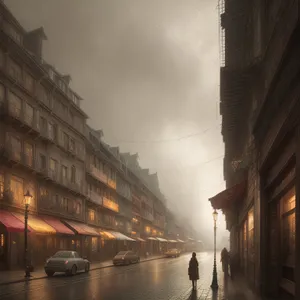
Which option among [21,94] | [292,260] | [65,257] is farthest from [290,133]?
[21,94]

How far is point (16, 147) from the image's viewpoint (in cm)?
3394

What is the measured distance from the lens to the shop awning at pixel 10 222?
94.7 feet

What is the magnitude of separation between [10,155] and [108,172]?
2883cm

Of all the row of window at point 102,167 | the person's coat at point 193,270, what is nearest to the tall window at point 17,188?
the person's coat at point 193,270

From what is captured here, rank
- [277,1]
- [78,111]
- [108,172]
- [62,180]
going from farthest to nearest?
[108,172] → [78,111] → [62,180] → [277,1]

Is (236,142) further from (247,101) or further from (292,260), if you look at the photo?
(292,260)

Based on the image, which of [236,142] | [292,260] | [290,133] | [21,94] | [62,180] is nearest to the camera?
[290,133]

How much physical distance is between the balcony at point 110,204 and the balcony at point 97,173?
98.3 inches

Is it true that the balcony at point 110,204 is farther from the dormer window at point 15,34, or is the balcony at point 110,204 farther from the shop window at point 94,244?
the dormer window at point 15,34

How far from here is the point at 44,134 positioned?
1528 inches

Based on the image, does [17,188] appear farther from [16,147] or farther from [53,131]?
[53,131]

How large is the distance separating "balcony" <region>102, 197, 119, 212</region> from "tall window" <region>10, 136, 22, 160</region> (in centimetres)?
2278

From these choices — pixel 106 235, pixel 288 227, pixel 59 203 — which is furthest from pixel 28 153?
pixel 288 227

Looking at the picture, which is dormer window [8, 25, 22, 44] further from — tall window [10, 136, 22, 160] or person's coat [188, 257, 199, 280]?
person's coat [188, 257, 199, 280]
